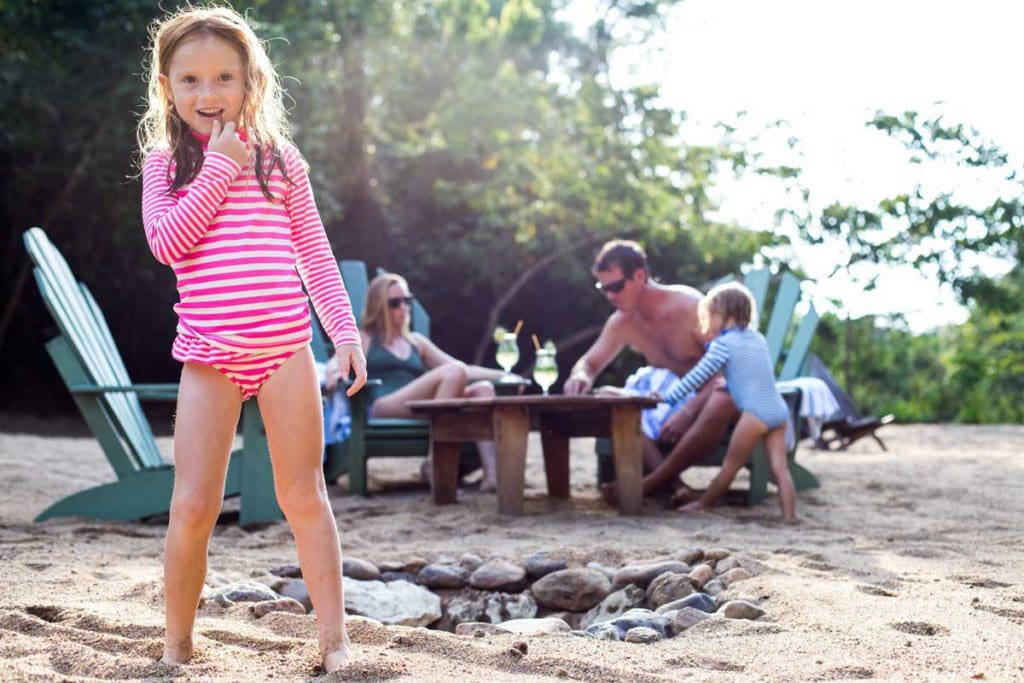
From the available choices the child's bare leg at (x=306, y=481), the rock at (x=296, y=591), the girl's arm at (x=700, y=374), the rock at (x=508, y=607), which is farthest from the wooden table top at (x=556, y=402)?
the child's bare leg at (x=306, y=481)

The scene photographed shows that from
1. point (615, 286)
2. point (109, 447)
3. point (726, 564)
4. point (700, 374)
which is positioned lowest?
point (726, 564)

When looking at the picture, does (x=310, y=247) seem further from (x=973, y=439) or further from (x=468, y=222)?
(x=468, y=222)

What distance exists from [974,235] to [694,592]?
30.8ft

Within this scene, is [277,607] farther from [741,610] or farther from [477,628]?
[741,610]

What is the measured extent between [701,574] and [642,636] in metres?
0.61

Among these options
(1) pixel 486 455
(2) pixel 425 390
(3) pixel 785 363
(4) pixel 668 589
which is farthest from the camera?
(3) pixel 785 363

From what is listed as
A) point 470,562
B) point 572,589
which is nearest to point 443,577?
point 470,562

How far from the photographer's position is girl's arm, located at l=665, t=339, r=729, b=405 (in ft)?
14.1

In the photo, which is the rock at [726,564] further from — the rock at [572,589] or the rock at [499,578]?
the rock at [499,578]

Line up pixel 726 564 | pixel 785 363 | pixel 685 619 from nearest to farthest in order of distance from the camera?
pixel 685 619 < pixel 726 564 < pixel 785 363

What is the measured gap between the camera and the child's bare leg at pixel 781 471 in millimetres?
4293

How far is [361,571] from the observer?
3123 mm

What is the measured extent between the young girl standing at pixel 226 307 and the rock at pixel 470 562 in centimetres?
128

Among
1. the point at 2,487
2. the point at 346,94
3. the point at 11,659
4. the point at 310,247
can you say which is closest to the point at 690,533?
the point at 310,247
